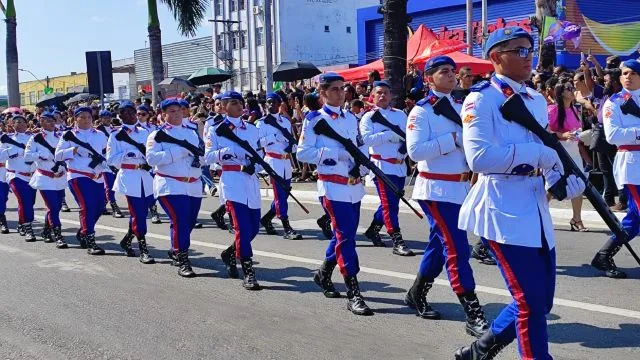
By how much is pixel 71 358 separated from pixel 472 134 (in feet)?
10.9

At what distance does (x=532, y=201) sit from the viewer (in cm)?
405

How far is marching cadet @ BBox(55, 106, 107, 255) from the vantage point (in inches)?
390

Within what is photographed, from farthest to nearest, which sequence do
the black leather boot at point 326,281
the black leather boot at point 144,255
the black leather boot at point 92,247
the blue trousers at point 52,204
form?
1. the blue trousers at point 52,204
2. the black leather boot at point 92,247
3. the black leather boot at point 144,255
4. the black leather boot at point 326,281

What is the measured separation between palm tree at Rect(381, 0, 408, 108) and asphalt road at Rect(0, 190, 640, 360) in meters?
6.44

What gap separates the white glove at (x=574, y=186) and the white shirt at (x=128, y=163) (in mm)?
6363

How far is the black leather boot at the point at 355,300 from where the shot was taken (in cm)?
628

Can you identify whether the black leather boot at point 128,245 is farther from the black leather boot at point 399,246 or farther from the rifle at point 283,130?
the black leather boot at point 399,246

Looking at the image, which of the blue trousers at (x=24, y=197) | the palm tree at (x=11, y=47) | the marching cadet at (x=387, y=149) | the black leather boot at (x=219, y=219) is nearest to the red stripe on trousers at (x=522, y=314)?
the marching cadet at (x=387, y=149)

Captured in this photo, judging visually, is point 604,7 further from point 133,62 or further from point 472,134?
point 133,62

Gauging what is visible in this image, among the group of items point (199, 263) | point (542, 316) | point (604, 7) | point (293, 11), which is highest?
point (293, 11)

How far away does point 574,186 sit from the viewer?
13.2 feet

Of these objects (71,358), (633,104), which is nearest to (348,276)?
(71,358)

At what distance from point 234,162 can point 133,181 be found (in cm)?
234

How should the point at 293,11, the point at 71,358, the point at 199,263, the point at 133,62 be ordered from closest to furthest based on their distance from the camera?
the point at 71,358 < the point at 199,263 < the point at 293,11 < the point at 133,62
